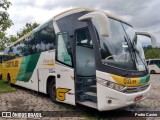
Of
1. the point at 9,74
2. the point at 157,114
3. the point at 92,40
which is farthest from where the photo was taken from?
the point at 9,74

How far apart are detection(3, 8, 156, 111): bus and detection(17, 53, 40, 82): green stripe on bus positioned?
4.16 feet

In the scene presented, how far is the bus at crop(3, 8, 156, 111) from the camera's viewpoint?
22.9 ft

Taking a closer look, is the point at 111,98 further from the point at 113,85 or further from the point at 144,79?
the point at 144,79

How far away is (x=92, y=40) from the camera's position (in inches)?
293

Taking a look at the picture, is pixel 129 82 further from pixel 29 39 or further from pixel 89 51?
pixel 29 39

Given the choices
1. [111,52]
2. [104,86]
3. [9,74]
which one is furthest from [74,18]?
[9,74]

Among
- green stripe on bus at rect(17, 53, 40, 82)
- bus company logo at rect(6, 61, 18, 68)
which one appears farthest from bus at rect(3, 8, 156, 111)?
bus company logo at rect(6, 61, 18, 68)

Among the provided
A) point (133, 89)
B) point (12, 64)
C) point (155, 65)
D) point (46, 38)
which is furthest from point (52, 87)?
point (155, 65)

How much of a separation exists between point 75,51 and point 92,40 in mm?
989

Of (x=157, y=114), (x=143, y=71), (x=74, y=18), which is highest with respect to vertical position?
(x=74, y=18)

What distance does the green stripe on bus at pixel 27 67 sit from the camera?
39.6ft

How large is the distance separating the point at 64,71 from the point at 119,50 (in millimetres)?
2203

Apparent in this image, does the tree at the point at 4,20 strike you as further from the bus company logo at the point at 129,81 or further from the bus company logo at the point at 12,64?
the bus company logo at the point at 129,81

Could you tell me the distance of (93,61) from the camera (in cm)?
827
